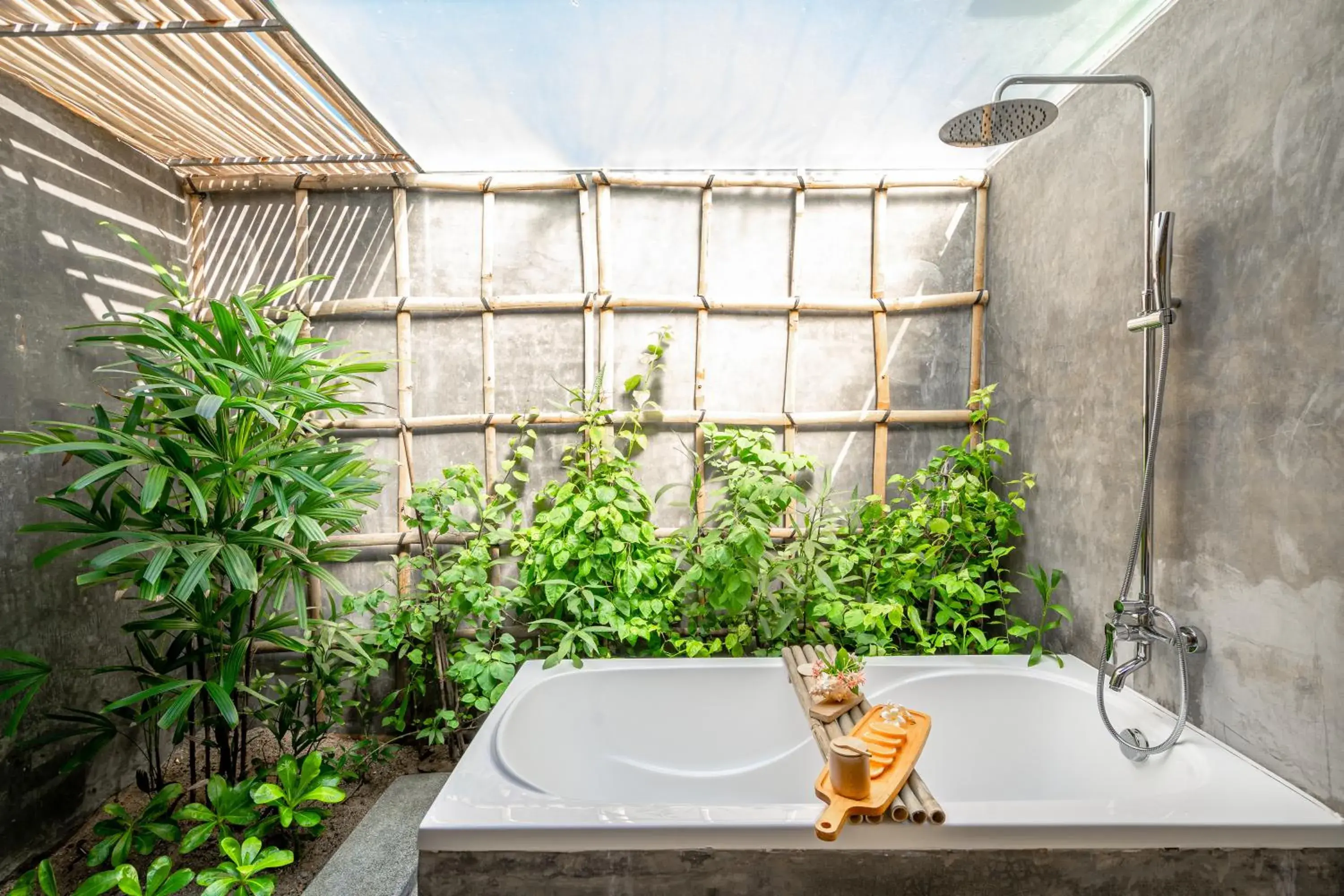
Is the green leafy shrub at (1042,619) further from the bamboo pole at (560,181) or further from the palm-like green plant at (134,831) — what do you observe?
the palm-like green plant at (134,831)

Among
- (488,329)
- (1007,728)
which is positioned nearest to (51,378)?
(488,329)

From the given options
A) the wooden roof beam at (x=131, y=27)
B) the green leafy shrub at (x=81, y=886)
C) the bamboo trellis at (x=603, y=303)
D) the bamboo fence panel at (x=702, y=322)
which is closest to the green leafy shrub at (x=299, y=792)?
the green leafy shrub at (x=81, y=886)

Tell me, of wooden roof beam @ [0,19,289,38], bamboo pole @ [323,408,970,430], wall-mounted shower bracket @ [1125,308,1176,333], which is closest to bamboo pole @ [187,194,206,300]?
bamboo pole @ [323,408,970,430]

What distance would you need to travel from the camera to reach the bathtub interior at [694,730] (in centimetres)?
181

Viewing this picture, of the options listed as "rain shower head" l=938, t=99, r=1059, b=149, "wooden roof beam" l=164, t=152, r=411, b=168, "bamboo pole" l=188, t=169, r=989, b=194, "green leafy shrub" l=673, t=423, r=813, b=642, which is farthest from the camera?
"bamboo pole" l=188, t=169, r=989, b=194

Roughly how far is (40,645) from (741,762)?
6.61 feet

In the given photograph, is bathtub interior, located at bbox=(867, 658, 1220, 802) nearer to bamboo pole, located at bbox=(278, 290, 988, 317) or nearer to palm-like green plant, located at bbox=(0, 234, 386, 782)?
bamboo pole, located at bbox=(278, 290, 988, 317)

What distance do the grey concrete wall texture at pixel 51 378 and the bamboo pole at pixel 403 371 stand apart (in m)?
0.82

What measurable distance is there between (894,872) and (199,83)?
2540mm

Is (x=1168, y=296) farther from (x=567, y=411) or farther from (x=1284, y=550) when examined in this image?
(x=567, y=411)

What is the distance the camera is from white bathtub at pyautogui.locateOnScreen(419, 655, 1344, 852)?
1.13 m

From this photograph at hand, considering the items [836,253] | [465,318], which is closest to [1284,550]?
[836,253]

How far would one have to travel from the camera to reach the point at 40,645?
5.90 ft

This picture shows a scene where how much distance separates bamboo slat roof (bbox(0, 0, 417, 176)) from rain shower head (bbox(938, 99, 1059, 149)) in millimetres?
1584
